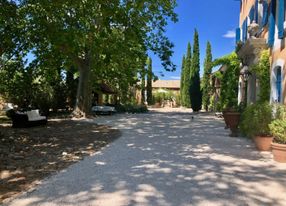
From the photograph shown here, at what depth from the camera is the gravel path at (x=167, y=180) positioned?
17.7 ft

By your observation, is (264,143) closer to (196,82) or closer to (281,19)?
(281,19)

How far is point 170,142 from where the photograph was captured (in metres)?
11.6

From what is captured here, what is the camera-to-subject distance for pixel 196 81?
1613 inches

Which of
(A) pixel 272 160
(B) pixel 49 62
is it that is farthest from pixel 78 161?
(B) pixel 49 62

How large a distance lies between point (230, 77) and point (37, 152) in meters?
16.5

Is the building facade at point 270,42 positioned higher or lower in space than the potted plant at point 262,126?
higher

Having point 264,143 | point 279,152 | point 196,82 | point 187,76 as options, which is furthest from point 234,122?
point 187,76

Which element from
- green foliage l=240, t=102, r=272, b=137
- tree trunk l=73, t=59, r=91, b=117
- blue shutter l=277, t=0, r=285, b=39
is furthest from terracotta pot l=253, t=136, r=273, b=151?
tree trunk l=73, t=59, r=91, b=117

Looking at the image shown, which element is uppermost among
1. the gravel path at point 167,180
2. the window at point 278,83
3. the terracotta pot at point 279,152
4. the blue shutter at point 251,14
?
the blue shutter at point 251,14

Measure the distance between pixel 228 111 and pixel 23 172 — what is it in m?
8.61

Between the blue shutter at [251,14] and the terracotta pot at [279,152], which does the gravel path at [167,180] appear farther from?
the blue shutter at [251,14]

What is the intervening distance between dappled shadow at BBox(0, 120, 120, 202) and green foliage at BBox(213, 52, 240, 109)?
11.5m

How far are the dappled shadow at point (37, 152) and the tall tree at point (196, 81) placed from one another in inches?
982

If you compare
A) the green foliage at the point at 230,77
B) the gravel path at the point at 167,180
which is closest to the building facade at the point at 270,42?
the gravel path at the point at 167,180
